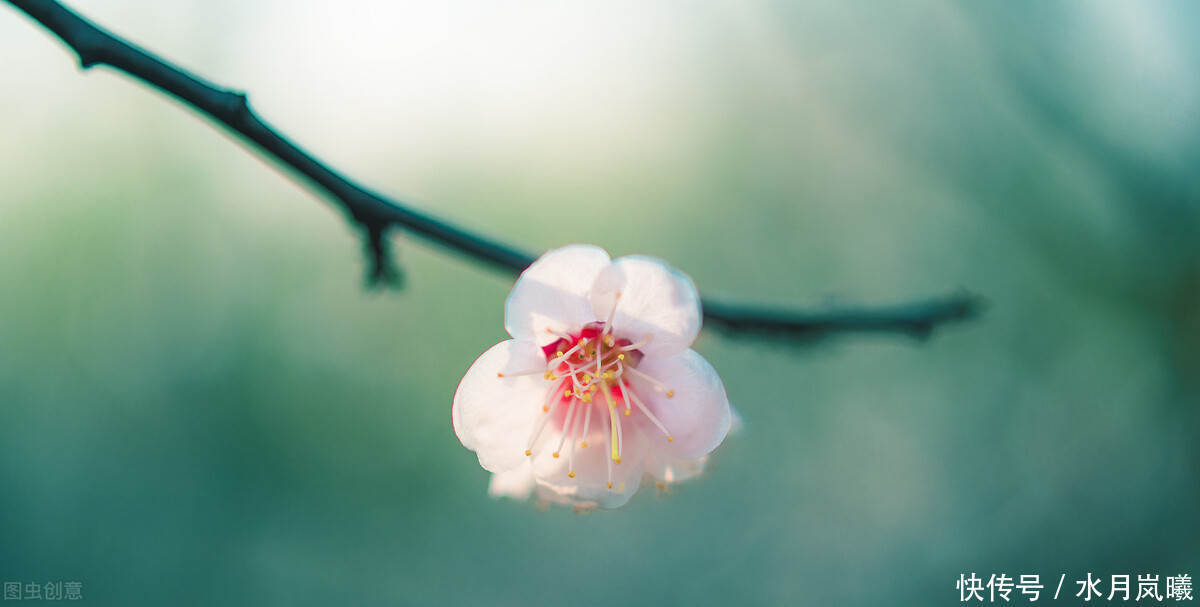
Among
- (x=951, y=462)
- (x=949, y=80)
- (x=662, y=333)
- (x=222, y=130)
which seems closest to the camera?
(x=222, y=130)

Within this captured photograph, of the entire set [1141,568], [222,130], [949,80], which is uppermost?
[949,80]

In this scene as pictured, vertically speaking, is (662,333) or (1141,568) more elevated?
(662,333)

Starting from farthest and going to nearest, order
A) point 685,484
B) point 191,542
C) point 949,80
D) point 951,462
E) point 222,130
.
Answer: point 191,542 < point 951,462 < point 949,80 < point 685,484 < point 222,130

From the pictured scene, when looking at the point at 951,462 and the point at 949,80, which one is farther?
the point at 951,462

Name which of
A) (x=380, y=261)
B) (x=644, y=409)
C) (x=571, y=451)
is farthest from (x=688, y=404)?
(x=380, y=261)

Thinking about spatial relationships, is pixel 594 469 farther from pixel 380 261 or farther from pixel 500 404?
pixel 380 261

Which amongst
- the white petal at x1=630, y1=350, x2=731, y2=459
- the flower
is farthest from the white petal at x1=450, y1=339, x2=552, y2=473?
the white petal at x1=630, y1=350, x2=731, y2=459

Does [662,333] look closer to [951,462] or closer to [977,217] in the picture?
[977,217]

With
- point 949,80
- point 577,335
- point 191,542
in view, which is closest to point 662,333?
point 577,335
